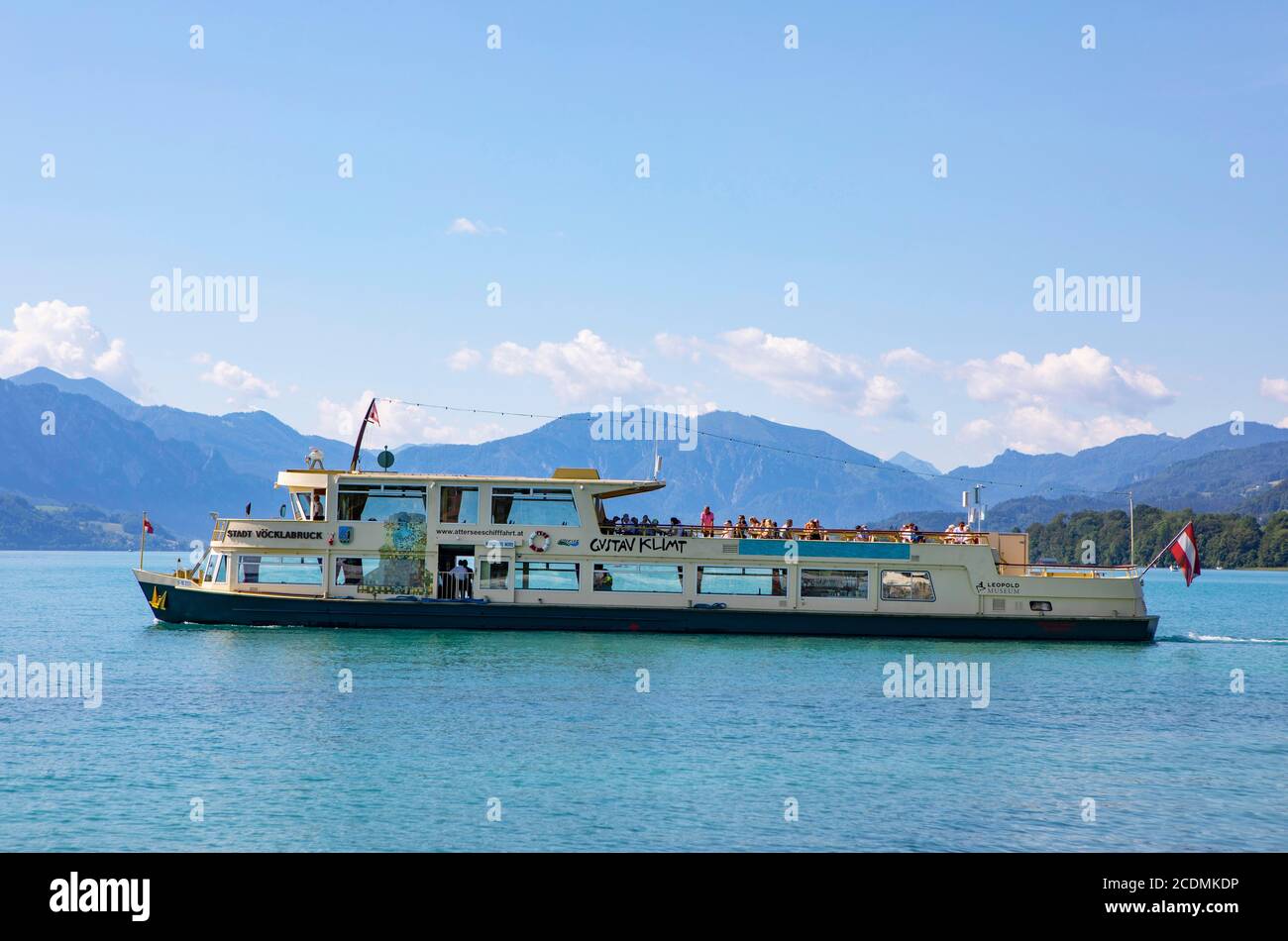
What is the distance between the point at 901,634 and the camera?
3825 cm

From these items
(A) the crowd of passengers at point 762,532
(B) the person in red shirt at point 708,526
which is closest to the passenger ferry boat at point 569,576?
(A) the crowd of passengers at point 762,532

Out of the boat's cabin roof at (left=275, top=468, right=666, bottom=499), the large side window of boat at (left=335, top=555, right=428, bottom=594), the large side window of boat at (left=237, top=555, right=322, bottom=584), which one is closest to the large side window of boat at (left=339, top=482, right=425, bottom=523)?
the boat's cabin roof at (left=275, top=468, right=666, bottom=499)

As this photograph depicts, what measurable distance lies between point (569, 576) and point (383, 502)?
599 centimetres

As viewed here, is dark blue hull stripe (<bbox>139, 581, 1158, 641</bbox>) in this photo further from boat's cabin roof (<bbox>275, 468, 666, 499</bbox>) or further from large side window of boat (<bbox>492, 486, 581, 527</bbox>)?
boat's cabin roof (<bbox>275, 468, 666, 499</bbox>)

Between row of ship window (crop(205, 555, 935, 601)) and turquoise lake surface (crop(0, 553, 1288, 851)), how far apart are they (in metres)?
1.77

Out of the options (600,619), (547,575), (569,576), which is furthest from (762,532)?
(547,575)

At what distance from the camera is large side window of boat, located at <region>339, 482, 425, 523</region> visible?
37.9 m

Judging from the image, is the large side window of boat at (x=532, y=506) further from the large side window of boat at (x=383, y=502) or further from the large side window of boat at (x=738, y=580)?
the large side window of boat at (x=738, y=580)

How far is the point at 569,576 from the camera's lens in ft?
125

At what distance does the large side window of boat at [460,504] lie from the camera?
38.2 meters

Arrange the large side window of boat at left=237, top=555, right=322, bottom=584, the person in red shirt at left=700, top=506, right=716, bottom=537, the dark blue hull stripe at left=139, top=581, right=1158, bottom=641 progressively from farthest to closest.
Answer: the person in red shirt at left=700, top=506, right=716, bottom=537, the large side window of boat at left=237, top=555, right=322, bottom=584, the dark blue hull stripe at left=139, top=581, right=1158, bottom=641

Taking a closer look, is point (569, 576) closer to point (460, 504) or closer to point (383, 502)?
point (460, 504)
